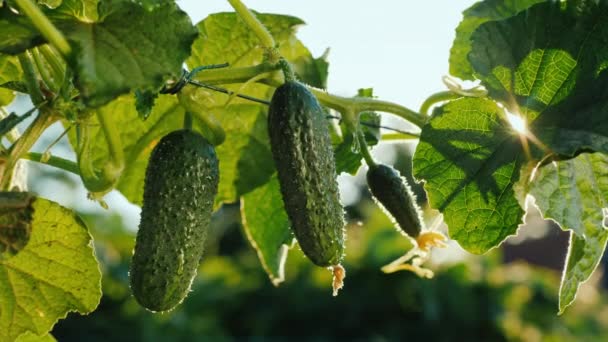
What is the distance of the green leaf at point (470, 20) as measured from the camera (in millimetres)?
2055

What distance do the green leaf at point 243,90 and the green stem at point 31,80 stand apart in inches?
20.4

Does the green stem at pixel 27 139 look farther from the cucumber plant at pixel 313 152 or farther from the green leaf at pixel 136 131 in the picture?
the green leaf at pixel 136 131

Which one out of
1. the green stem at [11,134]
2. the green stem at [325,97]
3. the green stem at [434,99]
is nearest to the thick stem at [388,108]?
the green stem at [325,97]

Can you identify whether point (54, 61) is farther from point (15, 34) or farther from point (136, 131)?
point (136, 131)

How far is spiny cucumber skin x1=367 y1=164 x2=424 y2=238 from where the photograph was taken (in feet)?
6.15

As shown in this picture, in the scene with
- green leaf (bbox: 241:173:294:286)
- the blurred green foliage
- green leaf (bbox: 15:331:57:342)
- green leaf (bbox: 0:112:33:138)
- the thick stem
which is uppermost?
the thick stem

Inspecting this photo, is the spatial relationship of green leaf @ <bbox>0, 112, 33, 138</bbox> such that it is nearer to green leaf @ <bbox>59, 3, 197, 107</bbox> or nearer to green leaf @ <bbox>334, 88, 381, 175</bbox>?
green leaf @ <bbox>59, 3, 197, 107</bbox>

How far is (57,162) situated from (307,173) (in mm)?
649

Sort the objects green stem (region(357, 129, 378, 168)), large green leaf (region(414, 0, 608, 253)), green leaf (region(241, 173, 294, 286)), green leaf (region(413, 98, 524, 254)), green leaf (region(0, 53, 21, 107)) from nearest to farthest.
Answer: large green leaf (region(414, 0, 608, 253))
green leaf (region(413, 98, 524, 254))
green leaf (region(0, 53, 21, 107))
green stem (region(357, 129, 378, 168))
green leaf (region(241, 173, 294, 286))

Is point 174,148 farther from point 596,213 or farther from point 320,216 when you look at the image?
point 596,213

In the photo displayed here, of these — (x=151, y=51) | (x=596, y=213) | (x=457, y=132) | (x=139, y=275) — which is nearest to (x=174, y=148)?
(x=139, y=275)

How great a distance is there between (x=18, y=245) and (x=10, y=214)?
4.1 inches

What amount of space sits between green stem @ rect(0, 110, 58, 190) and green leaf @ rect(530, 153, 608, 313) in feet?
2.95

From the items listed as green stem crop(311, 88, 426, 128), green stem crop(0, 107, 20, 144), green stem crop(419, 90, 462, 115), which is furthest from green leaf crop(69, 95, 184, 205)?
green stem crop(419, 90, 462, 115)
